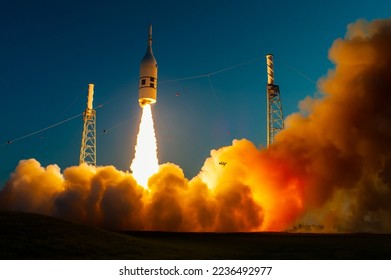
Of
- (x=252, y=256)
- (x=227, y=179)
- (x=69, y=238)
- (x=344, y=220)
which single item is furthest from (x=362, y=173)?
(x=69, y=238)

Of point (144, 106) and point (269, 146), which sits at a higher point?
point (144, 106)

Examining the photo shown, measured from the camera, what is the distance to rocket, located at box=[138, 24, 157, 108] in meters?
59.5

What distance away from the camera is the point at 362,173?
190 feet

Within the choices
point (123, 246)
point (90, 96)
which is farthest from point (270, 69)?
point (123, 246)

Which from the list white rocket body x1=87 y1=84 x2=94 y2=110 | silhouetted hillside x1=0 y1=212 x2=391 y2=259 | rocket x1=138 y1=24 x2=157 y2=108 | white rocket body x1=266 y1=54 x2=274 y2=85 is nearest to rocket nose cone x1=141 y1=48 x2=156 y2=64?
rocket x1=138 y1=24 x2=157 y2=108

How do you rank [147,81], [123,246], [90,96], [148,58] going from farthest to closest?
[90,96] < [148,58] < [147,81] < [123,246]

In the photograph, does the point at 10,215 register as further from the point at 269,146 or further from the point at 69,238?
the point at 269,146

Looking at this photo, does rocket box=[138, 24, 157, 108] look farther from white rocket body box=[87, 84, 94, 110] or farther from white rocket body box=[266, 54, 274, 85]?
white rocket body box=[87, 84, 94, 110]

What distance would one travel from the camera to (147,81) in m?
59.7

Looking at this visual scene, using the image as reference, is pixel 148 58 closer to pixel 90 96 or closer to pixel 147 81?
Answer: pixel 147 81

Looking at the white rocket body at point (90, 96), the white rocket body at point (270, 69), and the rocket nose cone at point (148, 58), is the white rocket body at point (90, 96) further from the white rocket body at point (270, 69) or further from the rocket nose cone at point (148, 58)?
Answer: the white rocket body at point (270, 69)

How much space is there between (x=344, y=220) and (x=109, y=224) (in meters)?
29.3

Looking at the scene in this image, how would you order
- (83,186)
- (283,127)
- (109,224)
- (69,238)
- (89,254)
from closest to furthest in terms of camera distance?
(89,254) → (69,238) → (109,224) → (83,186) → (283,127)

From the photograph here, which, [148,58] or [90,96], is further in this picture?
[90,96]
